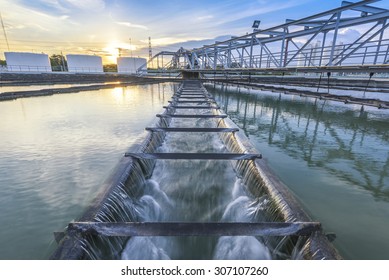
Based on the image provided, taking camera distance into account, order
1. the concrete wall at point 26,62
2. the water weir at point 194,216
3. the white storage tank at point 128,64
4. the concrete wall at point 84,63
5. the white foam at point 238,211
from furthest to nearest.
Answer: the white storage tank at point 128,64
the concrete wall at point 84,63
the concrete wall at point 26,62
the white foam at point 238,211
the water weir at point 194,216

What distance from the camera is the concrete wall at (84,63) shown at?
1973 inches

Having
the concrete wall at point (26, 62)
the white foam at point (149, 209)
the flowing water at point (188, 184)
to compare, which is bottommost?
the white foam at point (149, 209)

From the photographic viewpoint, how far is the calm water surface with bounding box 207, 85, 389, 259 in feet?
10.2

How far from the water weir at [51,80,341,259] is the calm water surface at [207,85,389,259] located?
79 cm

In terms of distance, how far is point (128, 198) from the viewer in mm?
3627

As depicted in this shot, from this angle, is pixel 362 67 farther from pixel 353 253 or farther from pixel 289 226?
pixel 289 226

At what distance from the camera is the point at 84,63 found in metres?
51.5

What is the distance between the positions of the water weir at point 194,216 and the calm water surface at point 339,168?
0.79m

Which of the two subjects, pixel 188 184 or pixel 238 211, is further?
pixel 188 184

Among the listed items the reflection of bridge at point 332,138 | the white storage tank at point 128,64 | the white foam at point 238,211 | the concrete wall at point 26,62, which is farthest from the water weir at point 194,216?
the white storage tank at point 128,64

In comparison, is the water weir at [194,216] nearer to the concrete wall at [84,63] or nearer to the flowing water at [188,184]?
the flowing water at [188,184]

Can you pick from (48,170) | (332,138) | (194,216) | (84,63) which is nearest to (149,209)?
(194,216)

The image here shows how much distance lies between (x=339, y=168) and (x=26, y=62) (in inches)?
2186

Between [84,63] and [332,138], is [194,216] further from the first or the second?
[84,63]
